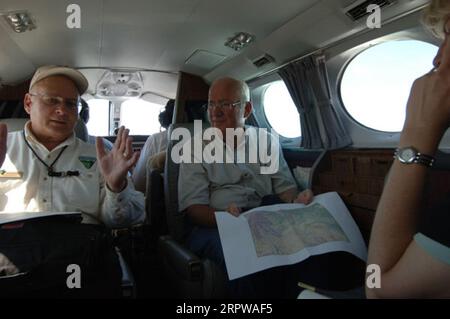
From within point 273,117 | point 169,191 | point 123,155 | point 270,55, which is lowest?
point 169,191

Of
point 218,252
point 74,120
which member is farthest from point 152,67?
point 218,252

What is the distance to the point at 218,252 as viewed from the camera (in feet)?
5.32

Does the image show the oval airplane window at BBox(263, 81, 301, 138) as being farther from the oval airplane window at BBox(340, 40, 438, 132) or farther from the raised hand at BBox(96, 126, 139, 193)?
the raised hand at BBox(96, 126, 139, 193)

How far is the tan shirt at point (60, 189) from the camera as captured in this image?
1.70 meters

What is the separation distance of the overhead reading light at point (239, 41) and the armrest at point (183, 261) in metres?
2.00

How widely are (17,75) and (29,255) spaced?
358cm

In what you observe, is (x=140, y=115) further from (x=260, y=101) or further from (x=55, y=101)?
(x=55, y=101)

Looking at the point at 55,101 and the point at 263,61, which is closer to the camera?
the point at 55,101

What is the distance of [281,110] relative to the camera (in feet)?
12.9

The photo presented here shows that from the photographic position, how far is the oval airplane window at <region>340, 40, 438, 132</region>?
7.45ft

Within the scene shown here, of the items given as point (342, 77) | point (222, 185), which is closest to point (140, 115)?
point (342, 77)

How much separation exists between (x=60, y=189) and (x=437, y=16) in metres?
1.83

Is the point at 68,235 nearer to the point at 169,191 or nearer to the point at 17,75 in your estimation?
the point at 169,191

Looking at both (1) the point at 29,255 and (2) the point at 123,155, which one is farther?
(2) the point at 123,155
